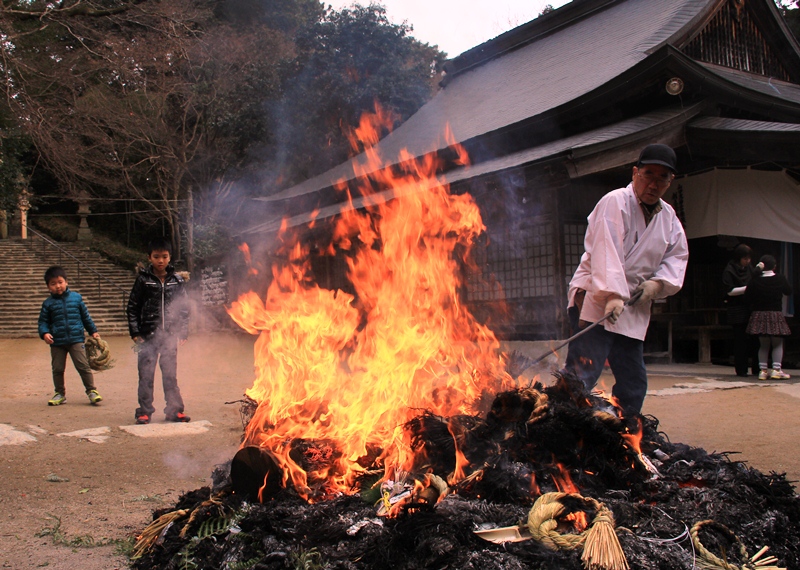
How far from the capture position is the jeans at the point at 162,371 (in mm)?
6109

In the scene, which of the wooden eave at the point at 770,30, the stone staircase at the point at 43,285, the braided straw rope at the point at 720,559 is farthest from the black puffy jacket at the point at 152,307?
the stone staircase at the point at 43,285

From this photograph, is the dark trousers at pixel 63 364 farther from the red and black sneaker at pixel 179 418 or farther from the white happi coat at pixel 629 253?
the white happi coat at pixel 629 253

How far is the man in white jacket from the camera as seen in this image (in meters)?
3.70

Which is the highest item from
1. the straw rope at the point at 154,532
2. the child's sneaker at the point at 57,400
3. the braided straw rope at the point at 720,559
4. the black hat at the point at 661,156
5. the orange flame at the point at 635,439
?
the black hat at the point at 661,156

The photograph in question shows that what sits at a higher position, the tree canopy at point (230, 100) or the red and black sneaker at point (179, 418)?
the tree canopy at point (230, 100)

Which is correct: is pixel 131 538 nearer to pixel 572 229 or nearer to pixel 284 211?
pixel 572 229

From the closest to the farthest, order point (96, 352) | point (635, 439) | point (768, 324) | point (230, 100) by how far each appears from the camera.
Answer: point (635, 439)
point (96, 352)
point (768, 324)
point (230, 100)

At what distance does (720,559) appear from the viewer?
2256 millimetres

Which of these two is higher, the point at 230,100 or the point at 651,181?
the point at 230,100

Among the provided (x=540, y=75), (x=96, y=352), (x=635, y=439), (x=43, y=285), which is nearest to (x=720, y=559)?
(x=635, y=439)

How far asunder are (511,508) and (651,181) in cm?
228

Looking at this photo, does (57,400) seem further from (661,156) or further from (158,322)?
(661,156)

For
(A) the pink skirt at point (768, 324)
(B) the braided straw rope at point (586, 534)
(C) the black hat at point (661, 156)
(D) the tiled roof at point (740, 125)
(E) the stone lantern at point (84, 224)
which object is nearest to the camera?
(B) the braided straw rope at point (586, 534)

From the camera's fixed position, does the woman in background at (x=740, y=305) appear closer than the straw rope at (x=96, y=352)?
No
